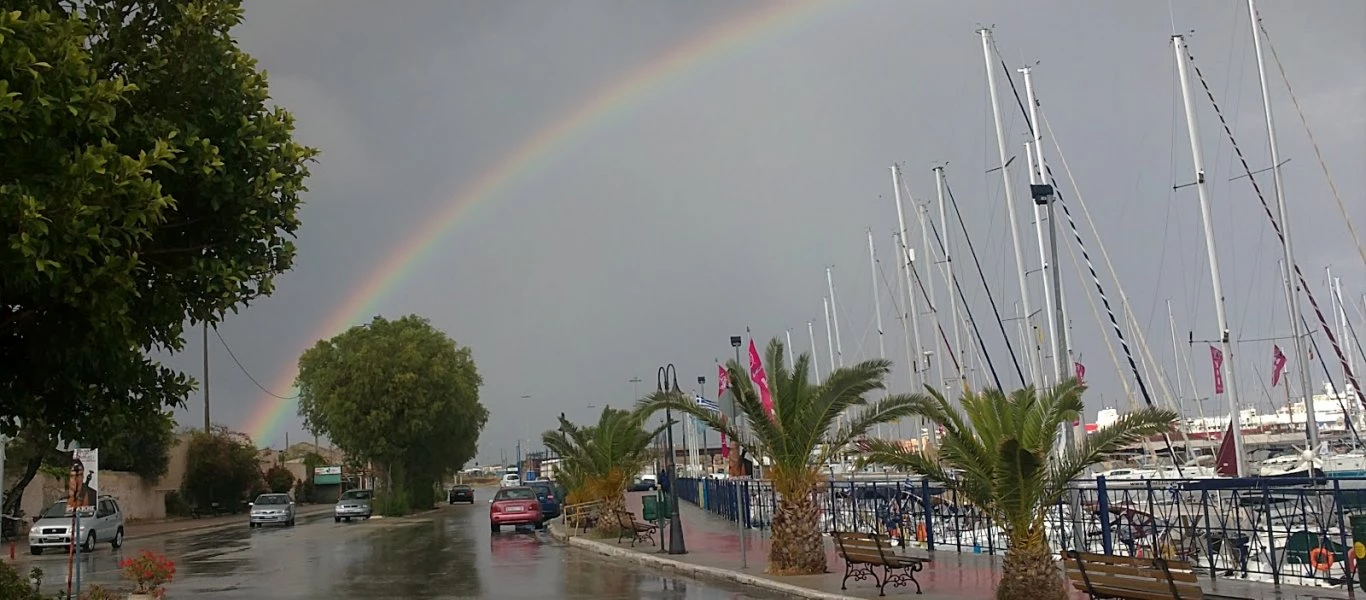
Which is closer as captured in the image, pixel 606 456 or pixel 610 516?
pixel 610 516

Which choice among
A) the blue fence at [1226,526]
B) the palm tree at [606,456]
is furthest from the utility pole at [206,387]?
the blue fence at [1226,526]

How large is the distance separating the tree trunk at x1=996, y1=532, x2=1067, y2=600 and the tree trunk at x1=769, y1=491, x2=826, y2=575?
216 inches

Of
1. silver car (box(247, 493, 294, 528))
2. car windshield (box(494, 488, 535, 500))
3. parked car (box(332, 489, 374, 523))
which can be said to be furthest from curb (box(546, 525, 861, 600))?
parked car (box(332, 489, 374, 523))

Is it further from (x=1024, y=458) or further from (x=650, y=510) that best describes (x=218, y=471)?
(x=1024, y=458)


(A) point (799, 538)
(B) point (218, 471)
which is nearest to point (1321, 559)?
(A) point (799, 538)

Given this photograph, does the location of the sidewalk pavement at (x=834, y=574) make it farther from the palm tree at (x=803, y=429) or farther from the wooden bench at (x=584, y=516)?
the wooden bench at (x=584, y=516)

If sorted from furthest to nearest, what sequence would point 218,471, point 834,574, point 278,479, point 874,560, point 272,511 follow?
point 278,479 → point 218,471 → point 272,511 → point 834,574 → point 874,560

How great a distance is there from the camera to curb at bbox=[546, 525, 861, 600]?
56.4 ft

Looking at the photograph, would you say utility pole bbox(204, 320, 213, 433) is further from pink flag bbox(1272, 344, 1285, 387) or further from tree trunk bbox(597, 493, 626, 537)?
pink flag bbox(1272, 344, 1285, 387)

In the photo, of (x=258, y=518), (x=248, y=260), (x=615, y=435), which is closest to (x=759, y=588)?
(x=248, y=260)

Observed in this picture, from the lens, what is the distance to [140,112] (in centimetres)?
1033

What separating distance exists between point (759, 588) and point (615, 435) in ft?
61.7

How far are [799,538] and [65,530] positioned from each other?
26.1 meters

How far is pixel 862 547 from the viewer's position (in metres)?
17.0
